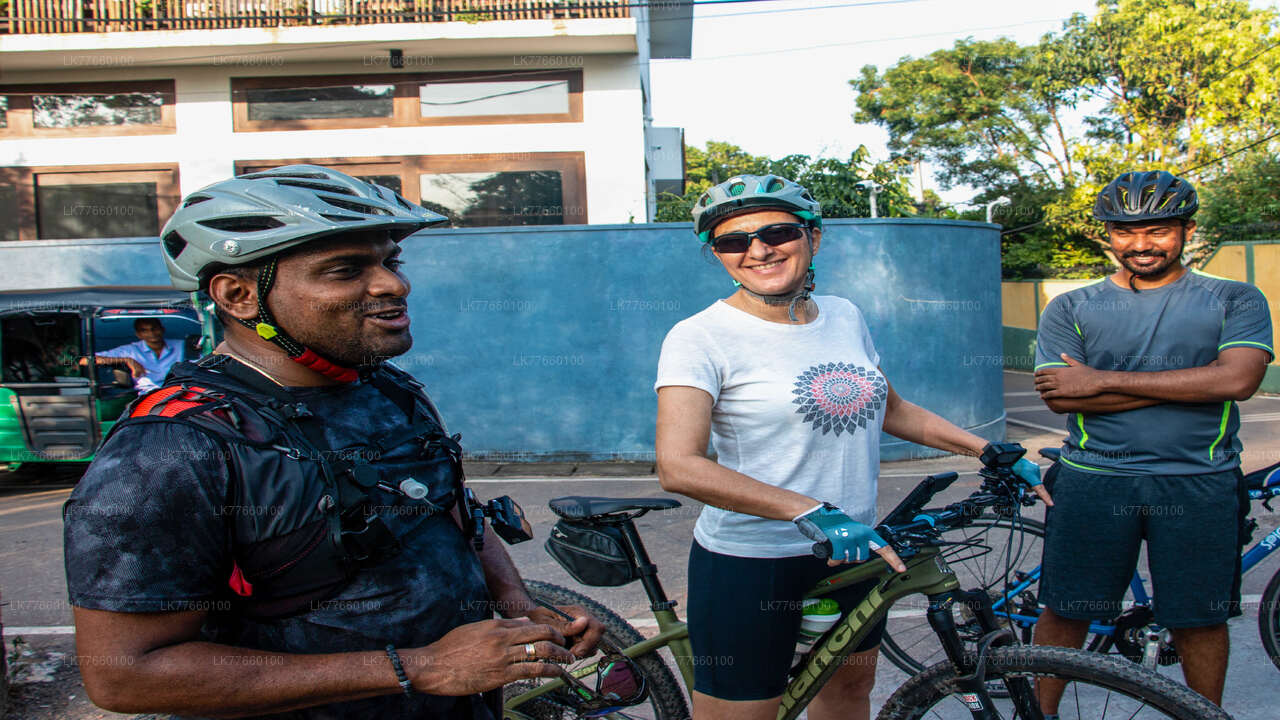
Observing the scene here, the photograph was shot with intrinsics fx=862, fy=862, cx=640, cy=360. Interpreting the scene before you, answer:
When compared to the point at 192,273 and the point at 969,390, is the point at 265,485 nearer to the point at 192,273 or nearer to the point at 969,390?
the point at 192,273

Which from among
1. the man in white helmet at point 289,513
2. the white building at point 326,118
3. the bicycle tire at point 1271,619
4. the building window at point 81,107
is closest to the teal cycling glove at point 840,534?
the man in white helmet at point 289,513

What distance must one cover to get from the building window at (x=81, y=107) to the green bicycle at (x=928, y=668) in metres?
13.2

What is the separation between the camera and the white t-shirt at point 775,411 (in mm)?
2150

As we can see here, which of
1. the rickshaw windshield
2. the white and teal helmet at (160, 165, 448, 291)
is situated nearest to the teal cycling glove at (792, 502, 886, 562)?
the white and teal helmet at (160, 165, 448, 291)

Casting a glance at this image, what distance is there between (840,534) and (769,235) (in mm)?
841

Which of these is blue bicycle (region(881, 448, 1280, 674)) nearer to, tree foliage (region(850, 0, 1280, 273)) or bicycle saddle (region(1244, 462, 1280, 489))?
bicycle saddle (region(1244, 462, 1280, 489))

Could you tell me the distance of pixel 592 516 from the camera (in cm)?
249

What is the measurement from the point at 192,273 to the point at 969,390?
29.0 ft

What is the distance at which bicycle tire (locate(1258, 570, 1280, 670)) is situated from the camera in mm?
3393

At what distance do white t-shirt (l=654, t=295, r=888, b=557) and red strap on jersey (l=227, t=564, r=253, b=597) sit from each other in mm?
1100

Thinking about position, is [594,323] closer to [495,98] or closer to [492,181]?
[492,181]

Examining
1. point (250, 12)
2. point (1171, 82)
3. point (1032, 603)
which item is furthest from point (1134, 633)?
point (1171, 82)

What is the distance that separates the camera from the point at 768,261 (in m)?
2.27

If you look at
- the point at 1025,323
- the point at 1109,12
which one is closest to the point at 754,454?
the point at 1025,323
